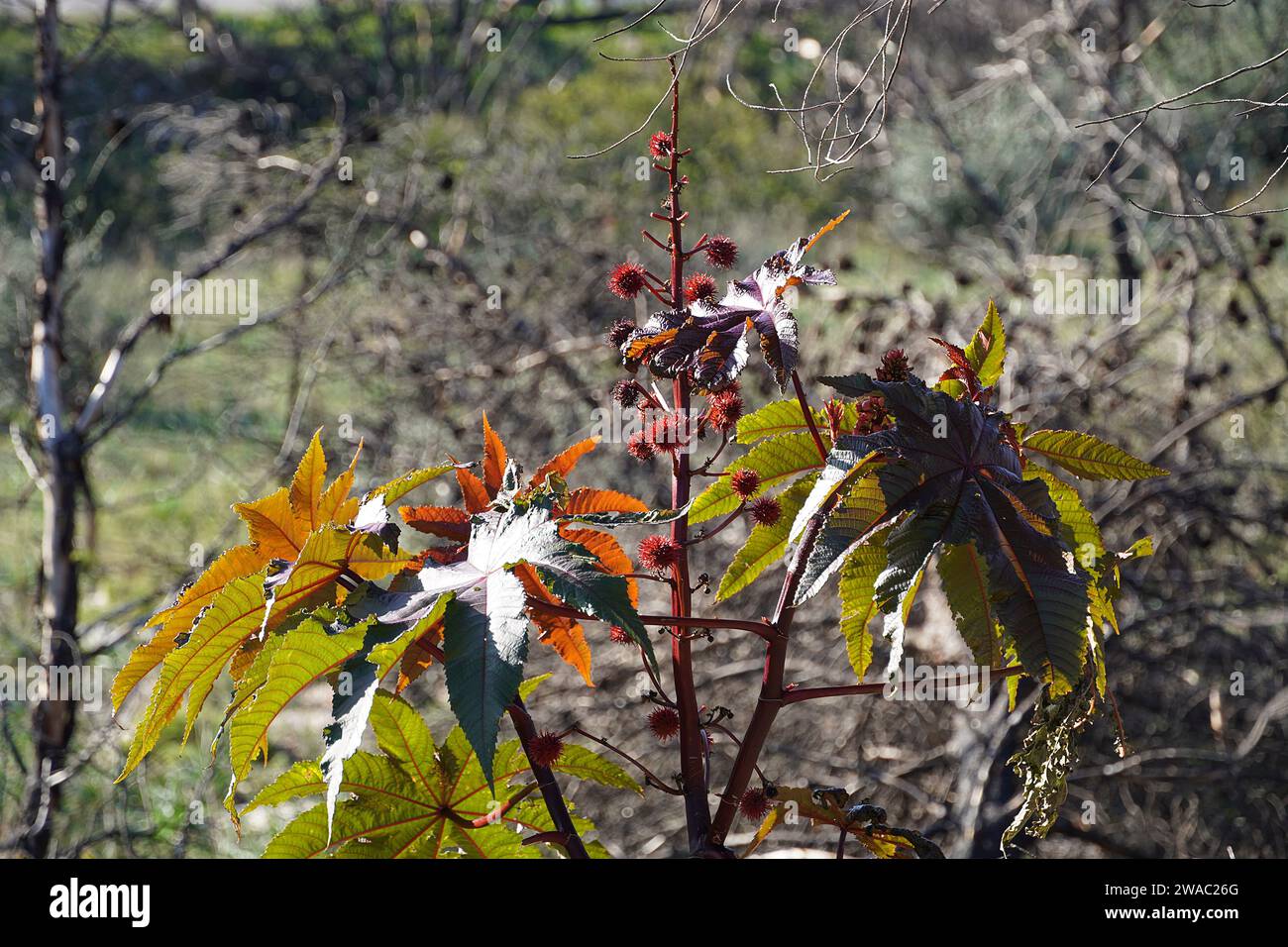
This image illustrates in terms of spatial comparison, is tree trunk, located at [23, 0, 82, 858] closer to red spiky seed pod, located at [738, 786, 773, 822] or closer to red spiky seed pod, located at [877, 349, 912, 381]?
red spiky seed pod, located at [738, 786, 773, 822]

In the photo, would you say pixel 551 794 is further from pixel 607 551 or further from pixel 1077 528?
pixel 1077 528

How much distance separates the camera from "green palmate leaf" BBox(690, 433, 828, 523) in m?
1.41

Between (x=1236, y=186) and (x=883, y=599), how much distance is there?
21.6ft

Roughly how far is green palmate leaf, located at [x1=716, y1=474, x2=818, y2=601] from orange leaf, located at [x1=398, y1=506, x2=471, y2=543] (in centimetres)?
30

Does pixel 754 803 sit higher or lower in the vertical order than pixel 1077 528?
lower

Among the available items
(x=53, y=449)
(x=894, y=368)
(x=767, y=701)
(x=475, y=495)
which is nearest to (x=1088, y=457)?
(x=894, y=368)

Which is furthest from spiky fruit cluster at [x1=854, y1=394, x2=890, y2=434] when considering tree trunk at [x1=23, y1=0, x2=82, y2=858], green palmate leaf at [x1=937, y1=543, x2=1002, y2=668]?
tree trunk at [x1=23, y1=0, x2=82, y2=858]

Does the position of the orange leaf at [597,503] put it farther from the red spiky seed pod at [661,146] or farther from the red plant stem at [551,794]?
the red spiky seed pod at [661,146]

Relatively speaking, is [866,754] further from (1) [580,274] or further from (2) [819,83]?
(2) [819,83]

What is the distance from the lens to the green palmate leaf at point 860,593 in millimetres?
1341

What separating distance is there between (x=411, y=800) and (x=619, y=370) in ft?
11.9

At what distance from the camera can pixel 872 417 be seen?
1.35m

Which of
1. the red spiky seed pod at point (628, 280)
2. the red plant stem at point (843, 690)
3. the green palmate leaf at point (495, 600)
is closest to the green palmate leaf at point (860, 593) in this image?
the red plant stem at point (843, 690)

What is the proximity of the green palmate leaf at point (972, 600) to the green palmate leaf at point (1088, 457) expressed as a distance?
0.18 meters
